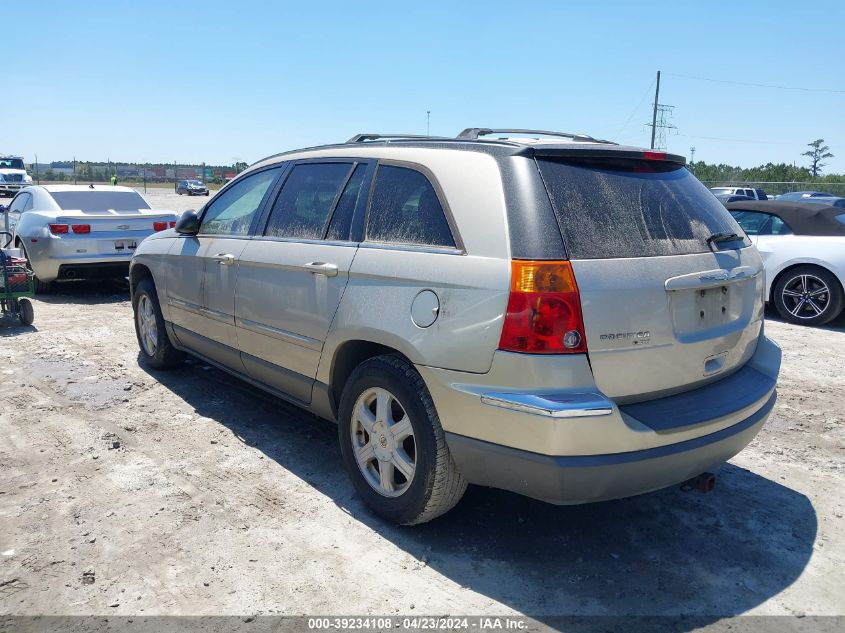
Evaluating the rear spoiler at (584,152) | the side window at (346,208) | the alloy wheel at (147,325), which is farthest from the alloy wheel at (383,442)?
the alloy wheel at (147,325)

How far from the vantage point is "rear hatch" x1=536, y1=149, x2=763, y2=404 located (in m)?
2.75

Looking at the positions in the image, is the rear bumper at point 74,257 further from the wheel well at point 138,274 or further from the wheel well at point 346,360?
the wheel well at point 346,360

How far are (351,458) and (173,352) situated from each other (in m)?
2.87

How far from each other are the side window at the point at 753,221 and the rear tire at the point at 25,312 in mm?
8932

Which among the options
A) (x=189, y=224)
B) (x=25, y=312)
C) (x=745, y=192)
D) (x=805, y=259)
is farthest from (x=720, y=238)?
(x=745, y=192)

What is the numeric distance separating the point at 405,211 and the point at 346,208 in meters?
0.51

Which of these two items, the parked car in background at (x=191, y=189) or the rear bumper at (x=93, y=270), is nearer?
the rear bumper at (x=93, y=270)

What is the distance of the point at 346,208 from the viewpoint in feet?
12.3

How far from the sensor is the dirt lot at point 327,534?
2.85m

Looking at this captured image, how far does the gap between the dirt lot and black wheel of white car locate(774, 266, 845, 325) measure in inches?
151

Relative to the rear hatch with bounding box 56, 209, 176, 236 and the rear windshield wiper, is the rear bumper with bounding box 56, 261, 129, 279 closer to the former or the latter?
the rear hatch with bounding box 56, 209, 176, 236

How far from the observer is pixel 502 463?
2824mm

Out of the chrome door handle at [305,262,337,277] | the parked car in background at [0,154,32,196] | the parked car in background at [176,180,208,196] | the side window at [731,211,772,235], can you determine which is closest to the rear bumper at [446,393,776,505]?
the chrome door handle at [305,262,337,277]

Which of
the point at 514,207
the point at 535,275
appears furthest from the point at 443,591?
the point at 514,207
